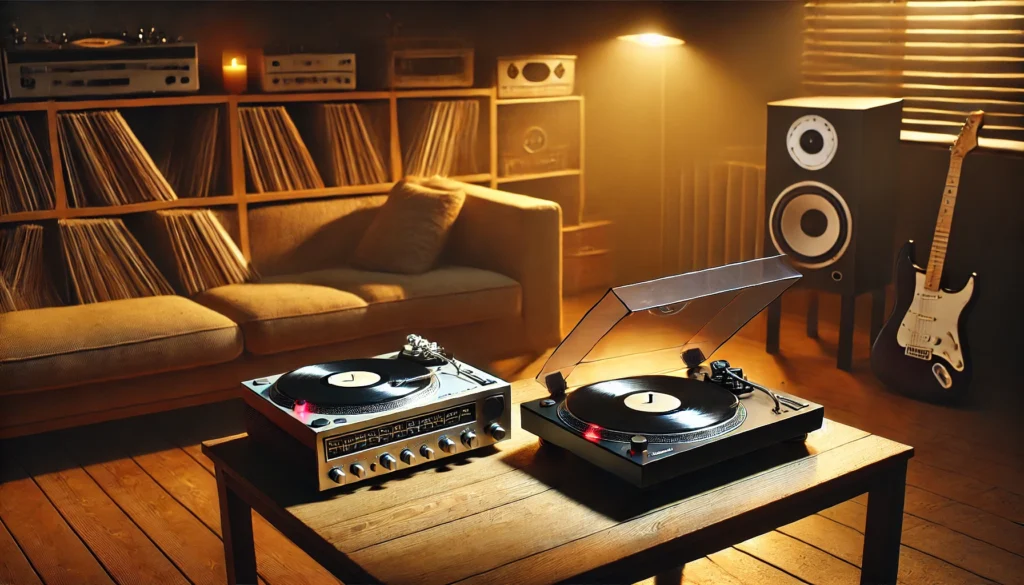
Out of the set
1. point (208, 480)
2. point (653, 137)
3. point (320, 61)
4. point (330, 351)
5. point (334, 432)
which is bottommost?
point (208, 480)

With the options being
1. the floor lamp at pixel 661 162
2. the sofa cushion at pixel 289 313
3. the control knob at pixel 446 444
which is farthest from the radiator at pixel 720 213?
the control knob at pixel 446 444

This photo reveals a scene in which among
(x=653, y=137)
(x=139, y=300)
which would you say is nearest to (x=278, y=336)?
(x=139, y=300)

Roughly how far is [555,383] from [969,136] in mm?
2084

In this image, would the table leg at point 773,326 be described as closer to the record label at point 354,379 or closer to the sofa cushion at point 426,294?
the sofa cushion at point 426,294

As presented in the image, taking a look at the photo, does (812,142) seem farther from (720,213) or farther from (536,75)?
(536,75)

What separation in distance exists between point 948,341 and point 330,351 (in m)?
1.91

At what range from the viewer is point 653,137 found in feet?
15.9

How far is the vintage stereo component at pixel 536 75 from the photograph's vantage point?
4.12 meters

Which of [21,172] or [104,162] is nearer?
[21,172]

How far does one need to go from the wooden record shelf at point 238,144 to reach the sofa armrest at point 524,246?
418 mm

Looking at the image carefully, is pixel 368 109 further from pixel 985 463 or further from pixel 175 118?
pixel 985 463

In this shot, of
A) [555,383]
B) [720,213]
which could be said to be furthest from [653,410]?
[720,213]

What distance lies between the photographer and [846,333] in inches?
138

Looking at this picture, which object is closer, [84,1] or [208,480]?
[208,480]
